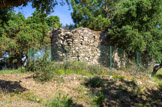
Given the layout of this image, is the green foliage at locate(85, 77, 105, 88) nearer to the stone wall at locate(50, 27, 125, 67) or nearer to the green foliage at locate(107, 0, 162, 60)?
the stone wall at locate(50, 27, 125, 67)

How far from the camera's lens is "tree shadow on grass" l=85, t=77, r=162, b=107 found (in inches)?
244

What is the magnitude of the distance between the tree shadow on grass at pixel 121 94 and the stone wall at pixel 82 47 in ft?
9.56

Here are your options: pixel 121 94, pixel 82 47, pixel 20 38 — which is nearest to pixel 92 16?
pixel 82 47

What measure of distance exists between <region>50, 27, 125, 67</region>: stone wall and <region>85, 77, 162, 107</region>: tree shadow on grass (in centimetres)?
291

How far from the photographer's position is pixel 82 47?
11930mm

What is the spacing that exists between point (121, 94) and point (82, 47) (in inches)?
217

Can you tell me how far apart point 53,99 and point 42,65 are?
8.08ft

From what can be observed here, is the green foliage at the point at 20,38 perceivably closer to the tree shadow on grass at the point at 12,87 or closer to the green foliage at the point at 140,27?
the green foliage at the point at 140,27

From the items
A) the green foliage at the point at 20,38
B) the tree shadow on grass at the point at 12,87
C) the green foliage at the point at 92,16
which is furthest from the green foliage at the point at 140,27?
the tree shadow on grass at the point at 12,87

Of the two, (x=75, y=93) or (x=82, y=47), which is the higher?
(x=82, y=47)

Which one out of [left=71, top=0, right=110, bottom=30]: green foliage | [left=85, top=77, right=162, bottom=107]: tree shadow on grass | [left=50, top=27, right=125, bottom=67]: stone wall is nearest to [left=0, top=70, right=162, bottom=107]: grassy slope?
[left=85, top=77, right=162, bottom=107]: tree shadow on grass

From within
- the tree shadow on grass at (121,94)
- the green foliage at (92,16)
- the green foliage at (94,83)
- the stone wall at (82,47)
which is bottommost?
the tree shadow on grass at (121,94)

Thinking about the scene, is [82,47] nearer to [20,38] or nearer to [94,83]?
[94,83]

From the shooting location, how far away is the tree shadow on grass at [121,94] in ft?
20.3
